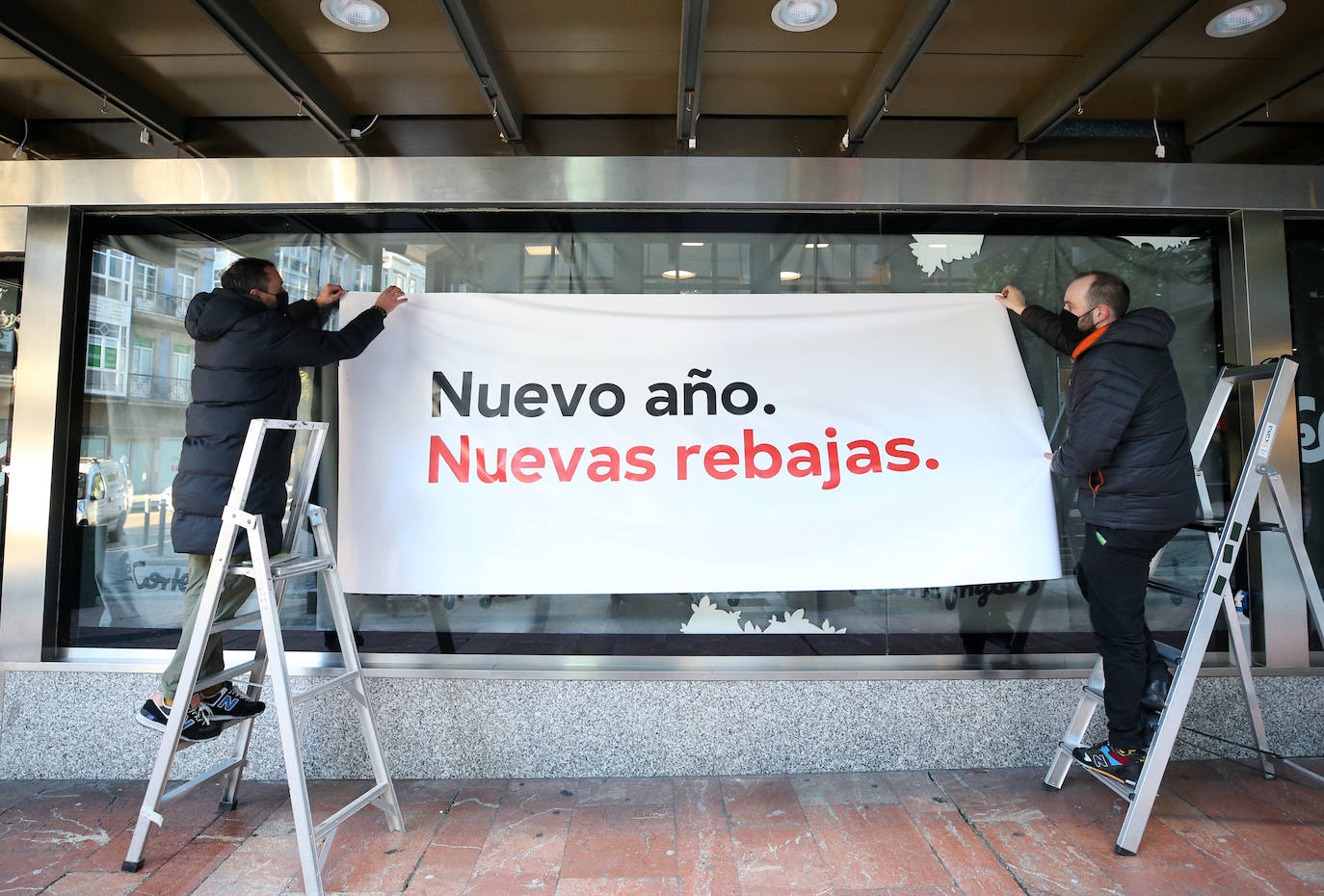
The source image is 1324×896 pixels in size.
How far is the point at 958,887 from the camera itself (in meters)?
2.33

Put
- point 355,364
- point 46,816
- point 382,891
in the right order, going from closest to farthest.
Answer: point 382,891 → point 46,816 → point 355,364

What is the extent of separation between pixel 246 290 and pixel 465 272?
0.90 m

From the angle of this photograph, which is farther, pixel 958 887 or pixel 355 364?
pixel 355 364

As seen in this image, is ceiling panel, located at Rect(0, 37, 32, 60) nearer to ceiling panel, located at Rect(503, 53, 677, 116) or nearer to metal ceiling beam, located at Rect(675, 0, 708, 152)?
ceiling panel, located at Rect(503, 53, 677, 116)

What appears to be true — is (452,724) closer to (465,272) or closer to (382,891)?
(382,891)

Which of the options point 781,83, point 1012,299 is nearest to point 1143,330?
point 1012,299

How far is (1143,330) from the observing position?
264 cm

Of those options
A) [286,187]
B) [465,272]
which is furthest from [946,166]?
[286,187]

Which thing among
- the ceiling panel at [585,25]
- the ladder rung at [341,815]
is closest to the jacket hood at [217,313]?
the ceiling panel at [585,25]

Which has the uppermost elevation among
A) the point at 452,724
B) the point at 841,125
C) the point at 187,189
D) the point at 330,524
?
the point at 841,125

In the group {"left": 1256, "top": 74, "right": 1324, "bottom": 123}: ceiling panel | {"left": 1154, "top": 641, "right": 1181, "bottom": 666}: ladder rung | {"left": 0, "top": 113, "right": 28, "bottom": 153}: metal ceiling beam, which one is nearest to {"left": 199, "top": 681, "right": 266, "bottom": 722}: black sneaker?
{"left": 0, "top": 113, "right": 28, "bottom": 153}: metal ceiling beam

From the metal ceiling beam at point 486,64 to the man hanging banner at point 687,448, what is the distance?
0.85 metres

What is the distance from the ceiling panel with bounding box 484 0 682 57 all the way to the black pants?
2.61 meters

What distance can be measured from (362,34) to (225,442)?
68.7 inches
